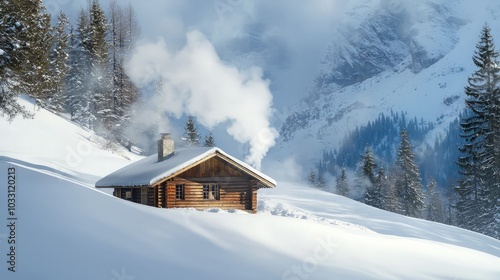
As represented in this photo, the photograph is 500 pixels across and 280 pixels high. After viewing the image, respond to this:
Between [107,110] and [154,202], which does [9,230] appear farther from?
[107,110]

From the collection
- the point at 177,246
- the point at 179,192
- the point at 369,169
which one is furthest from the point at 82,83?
the point at 177,246

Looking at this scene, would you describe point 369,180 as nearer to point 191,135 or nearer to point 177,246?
point 191,135

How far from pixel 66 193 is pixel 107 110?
41296 millimetres

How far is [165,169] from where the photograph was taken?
27.3m

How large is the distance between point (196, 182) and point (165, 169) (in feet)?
7.62

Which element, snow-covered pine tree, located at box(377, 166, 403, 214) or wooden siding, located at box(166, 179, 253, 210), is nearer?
wooden siding, located at box(166, 179, 253, 210)

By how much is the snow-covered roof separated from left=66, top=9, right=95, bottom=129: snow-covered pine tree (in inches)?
988

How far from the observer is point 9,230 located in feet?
36.2

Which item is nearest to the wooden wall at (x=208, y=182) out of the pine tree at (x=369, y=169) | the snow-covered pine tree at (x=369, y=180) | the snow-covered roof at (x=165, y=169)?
the snow-covered roof at (x=165, y=169)

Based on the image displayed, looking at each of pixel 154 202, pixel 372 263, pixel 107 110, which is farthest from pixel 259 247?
pixel 107 110

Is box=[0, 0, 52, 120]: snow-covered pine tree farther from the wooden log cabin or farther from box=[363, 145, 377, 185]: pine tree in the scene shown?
box=[363, 145, 377, 185]: pine tree

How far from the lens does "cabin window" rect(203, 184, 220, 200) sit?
2925cm

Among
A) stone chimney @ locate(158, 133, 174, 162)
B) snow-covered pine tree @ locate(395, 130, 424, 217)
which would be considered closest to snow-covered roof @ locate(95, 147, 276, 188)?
stone chimney @ locate(158, 133, 174, 162)

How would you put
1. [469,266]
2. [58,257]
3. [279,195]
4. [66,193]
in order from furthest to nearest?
1. [279,195]
2. [469,266]
3. [66,193]
4. [58,257]
